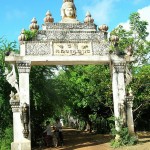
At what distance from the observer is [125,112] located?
14047 mm

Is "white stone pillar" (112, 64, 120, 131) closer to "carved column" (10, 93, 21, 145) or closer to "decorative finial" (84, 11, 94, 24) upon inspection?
"decorative finial" (84, 11, 94, 24)

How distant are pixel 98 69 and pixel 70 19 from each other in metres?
5.71

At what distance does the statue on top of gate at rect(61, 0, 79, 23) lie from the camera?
1555cm

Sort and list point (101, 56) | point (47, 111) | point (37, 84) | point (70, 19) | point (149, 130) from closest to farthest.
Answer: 1. point (101, 56)
2. point (70, 19)
3. point (37, 84)
4. point (47, 111)
5. point (149, 130)

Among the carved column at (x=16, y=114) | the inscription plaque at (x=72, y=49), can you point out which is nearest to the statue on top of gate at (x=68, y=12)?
the inscription plaque at (x=72, y=49)

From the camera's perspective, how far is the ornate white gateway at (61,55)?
13594 mm

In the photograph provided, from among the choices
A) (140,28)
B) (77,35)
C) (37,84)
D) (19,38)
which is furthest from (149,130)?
(19,38)

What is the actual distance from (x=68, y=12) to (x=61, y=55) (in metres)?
2.64

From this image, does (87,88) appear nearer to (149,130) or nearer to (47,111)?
(47,111)

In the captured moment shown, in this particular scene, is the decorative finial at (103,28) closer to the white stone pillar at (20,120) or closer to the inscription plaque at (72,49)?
the inscription plaque at (72,49)

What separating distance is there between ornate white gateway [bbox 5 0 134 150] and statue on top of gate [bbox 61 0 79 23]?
0.17 meters

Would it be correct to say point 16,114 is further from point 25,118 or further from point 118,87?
point 118,87

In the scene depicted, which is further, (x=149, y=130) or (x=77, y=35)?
(x=149, y=130)

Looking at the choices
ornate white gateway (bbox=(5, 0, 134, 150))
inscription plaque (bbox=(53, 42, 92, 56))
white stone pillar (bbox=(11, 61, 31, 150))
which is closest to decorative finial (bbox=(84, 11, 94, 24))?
ornate white gateway (bbox=(5, 0, 134, 150))
